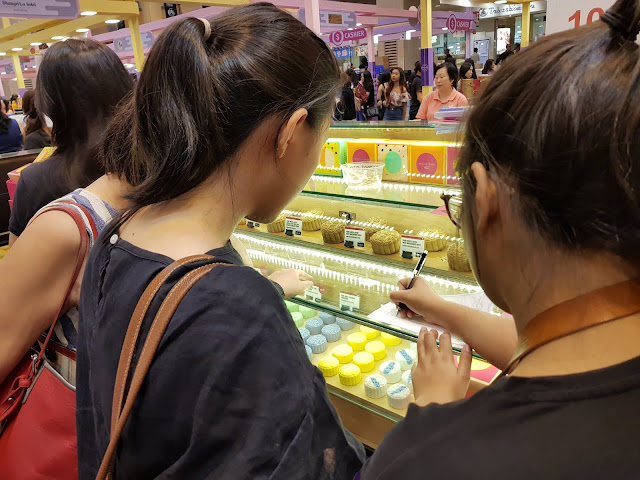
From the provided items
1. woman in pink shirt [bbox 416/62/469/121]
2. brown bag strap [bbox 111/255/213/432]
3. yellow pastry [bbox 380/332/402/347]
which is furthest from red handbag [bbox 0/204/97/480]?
woman in pink shirt [bbox 416/62/469/121]

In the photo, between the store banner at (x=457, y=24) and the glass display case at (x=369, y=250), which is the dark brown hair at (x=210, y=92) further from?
the store banner at (x=457, y=24)

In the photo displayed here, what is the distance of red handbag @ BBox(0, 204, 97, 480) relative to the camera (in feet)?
4.34

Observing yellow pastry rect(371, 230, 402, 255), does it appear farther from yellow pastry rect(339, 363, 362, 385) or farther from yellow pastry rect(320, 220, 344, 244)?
yellow pastry rect(339, 363, 362, 385)

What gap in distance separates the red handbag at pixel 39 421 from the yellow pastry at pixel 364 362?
1256 mm

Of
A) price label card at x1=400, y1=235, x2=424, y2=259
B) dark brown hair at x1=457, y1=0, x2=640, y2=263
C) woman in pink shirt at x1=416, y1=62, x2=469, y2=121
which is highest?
dark brown hair at x1=457, y1=0, x2=640, y2=263

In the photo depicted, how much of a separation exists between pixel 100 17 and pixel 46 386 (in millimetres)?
8517

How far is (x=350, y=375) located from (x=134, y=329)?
4.95 ft

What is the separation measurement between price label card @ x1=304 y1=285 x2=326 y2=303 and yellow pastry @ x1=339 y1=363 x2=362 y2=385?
0.42 m

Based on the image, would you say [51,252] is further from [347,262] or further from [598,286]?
[347,262]

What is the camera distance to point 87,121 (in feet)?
5.40

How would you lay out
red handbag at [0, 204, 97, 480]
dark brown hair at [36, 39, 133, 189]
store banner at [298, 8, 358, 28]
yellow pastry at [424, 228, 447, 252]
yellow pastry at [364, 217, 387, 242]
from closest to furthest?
red handbag at [0, 204, 97, 480]
dark brown hair at [36, 39, 133, 189]
yellow pastry at [424, 228, 447, 252]
yellow pastry at [364, 217, 387, 242]
store banner at [298, 8, 358, 28]

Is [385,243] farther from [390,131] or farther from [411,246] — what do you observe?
[390,131]

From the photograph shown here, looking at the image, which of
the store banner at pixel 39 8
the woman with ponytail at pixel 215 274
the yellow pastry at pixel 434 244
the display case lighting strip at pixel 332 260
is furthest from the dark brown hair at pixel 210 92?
the store banner at pixel 39 8

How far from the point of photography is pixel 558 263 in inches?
24.5
